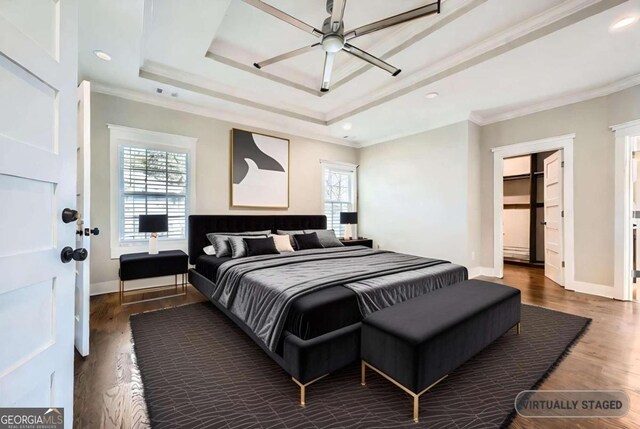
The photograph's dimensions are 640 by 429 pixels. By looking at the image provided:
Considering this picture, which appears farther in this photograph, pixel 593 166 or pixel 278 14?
pixel 593 166

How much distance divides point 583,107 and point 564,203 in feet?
4.53

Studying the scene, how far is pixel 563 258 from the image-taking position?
13.7 ft

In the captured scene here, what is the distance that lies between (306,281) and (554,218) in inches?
A: 182

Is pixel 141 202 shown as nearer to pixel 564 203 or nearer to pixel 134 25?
pixel 134 25

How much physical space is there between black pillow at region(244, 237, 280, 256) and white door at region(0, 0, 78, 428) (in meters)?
2.46

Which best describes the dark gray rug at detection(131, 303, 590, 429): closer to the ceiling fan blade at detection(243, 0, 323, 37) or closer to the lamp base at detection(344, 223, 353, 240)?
the ceiling fan blade at detection(243, 0, 323, 37)

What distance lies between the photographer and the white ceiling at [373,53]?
246cm

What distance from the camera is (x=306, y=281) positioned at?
2232mm

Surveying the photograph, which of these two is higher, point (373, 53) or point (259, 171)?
point (373, 53)

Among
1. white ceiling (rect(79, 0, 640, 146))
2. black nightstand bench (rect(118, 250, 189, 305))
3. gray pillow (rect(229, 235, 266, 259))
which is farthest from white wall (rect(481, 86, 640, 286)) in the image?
black nightstand bench (rect(118, 250, 189, 305))

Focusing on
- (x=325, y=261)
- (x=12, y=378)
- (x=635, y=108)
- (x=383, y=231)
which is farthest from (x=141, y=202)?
(x=635, y=108)

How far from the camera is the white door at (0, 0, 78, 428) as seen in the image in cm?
82

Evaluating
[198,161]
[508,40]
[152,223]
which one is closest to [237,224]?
[198,161]

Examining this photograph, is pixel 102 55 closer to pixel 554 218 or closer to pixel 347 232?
pixel 347 232
